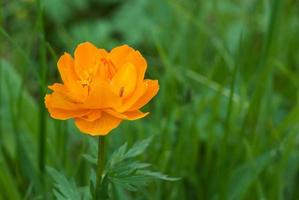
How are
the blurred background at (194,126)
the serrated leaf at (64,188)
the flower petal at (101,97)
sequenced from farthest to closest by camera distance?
1. the blurred background at (194,126)
2. the serrated leaf at (64,188)
3. the flower petal at (101,97)

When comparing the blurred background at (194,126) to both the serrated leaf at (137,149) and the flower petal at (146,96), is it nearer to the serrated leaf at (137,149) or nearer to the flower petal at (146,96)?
the serrated leaf at (137,149)

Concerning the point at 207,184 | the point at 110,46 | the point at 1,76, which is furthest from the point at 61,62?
the point at 110,46

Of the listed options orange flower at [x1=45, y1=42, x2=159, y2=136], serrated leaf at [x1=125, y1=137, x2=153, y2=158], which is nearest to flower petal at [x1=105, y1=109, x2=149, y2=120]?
orange flower at [x1=45, y1=42, x2=159, y2=136]

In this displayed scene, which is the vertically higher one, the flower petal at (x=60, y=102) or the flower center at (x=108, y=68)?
the flower center at (x=108, y=68)

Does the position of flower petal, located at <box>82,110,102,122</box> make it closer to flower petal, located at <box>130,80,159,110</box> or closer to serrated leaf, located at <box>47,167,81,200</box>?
flower petal, located at <box>130,80,159,110</box>

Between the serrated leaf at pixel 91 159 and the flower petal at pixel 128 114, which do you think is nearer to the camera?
the flower petal at pixel 128 114

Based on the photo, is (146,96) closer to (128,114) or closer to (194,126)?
(128,114)

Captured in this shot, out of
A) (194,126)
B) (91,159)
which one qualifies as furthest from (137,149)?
(194,126)

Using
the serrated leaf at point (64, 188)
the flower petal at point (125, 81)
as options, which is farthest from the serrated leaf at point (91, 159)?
the flower petal at point (125, 81)

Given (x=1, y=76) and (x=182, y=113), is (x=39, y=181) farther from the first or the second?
(x=1, y=76)
